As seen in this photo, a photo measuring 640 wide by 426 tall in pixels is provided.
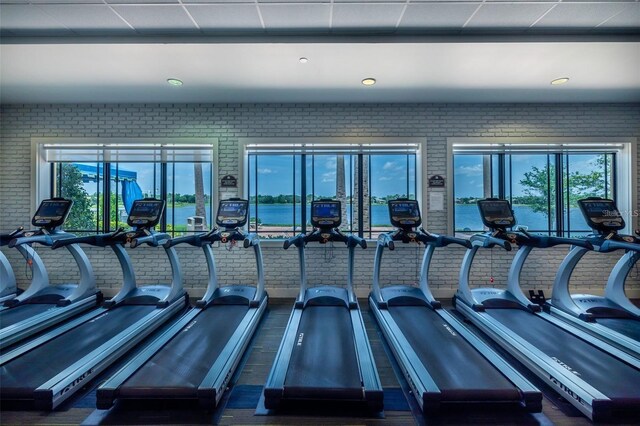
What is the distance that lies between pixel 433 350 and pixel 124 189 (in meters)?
5.26

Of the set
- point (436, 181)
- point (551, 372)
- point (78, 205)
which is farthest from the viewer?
point (78, 205)

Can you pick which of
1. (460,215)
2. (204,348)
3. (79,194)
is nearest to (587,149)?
(460,215)

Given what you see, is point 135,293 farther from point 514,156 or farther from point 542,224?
point 542,224

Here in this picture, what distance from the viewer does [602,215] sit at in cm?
326

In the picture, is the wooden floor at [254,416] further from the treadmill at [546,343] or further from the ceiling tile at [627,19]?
the ceiling tile at [627,19]

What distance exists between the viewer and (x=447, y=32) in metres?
2.81

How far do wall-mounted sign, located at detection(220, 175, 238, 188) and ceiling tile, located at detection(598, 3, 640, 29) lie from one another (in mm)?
4728

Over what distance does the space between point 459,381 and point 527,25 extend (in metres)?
3.36

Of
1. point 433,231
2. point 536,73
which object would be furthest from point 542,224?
point 536,73

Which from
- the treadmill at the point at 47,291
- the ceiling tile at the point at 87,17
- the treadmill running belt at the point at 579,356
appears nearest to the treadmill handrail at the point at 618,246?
the treadmill running belt at the point at 579,356

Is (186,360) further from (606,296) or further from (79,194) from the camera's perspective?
(606,296)

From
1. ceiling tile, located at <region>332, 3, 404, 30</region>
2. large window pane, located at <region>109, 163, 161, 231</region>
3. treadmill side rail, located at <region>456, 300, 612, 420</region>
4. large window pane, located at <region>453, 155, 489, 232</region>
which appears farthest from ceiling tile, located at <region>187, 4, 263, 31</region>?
treadmill side rail, located at <region>456, 300, 612, 420</region>

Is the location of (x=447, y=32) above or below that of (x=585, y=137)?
above

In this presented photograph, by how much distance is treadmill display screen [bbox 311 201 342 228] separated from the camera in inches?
136
